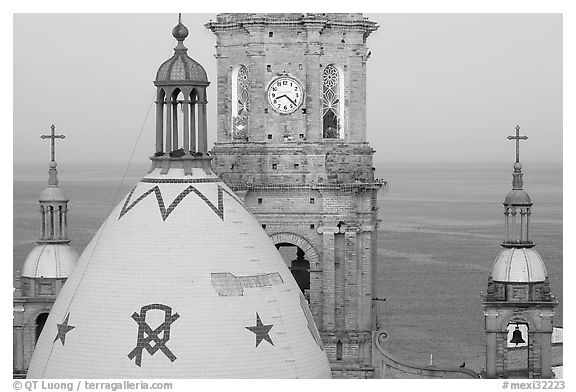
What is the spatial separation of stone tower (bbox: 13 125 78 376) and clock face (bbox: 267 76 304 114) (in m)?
6.11

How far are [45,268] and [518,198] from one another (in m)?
12.2

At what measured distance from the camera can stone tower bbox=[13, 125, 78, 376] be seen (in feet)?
193

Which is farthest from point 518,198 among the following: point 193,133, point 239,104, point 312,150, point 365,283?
point 193,133

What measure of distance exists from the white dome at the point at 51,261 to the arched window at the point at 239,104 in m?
5.85

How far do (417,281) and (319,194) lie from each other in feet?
90.6

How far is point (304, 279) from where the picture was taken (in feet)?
205

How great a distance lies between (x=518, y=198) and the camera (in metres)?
57.9

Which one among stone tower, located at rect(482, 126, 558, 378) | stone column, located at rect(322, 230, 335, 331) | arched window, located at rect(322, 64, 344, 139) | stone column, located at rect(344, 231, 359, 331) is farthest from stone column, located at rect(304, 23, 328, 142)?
stone tower, located at rect(482, 126, 558, 378)

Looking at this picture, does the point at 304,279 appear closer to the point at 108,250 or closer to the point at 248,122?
the point at 248,122

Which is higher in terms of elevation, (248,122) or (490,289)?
(248,122)

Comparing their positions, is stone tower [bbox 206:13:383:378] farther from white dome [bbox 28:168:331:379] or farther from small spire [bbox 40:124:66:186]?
white dome [bbox 28:168:331:379]

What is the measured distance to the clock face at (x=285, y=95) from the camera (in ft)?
201

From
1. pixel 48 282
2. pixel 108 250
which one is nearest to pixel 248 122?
pixel 48 282

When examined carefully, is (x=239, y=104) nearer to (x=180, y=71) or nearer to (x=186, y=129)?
(x=180, y=71)
